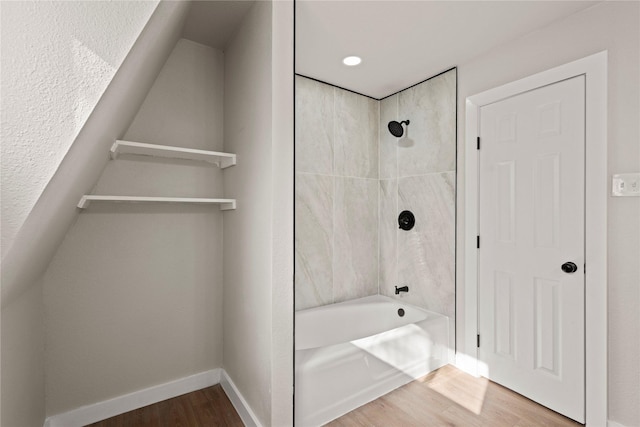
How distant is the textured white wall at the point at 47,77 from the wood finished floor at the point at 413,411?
1.54 m

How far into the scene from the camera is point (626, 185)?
171 cm

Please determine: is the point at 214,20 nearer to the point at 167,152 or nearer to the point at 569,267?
the point at 167,152

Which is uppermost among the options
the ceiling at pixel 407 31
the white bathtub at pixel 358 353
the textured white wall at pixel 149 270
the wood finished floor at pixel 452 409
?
the ceiling at pixel 407 31

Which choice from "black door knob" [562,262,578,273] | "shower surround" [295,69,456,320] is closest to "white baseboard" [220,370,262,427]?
"shower surround" [295,69,456,320]

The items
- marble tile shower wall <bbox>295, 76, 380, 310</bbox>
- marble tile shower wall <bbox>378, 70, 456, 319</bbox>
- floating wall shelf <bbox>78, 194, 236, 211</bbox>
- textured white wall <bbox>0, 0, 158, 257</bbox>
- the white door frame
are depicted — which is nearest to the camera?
textured white wall <bbox>0, 0, 158, 257</bbox>

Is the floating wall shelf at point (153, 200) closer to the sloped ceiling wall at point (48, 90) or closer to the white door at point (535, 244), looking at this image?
the sloped ceiling wall at point (48, 90)

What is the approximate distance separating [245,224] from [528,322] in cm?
199

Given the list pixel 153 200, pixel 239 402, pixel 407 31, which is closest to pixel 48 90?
pixel 153 200

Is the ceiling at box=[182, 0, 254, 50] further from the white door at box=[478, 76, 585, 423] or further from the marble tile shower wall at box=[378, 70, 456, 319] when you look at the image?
the white door at box=[478, 76, 585, 423]

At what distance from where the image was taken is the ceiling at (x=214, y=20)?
1863 millimetres

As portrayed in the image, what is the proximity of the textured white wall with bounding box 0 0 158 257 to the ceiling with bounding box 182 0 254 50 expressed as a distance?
104 cm

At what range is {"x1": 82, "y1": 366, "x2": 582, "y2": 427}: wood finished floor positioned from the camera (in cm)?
189

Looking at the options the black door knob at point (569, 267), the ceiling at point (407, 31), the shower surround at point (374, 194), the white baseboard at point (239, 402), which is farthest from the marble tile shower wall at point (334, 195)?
the black door knob at point (569, 267)

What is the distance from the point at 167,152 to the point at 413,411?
2.23 metres
